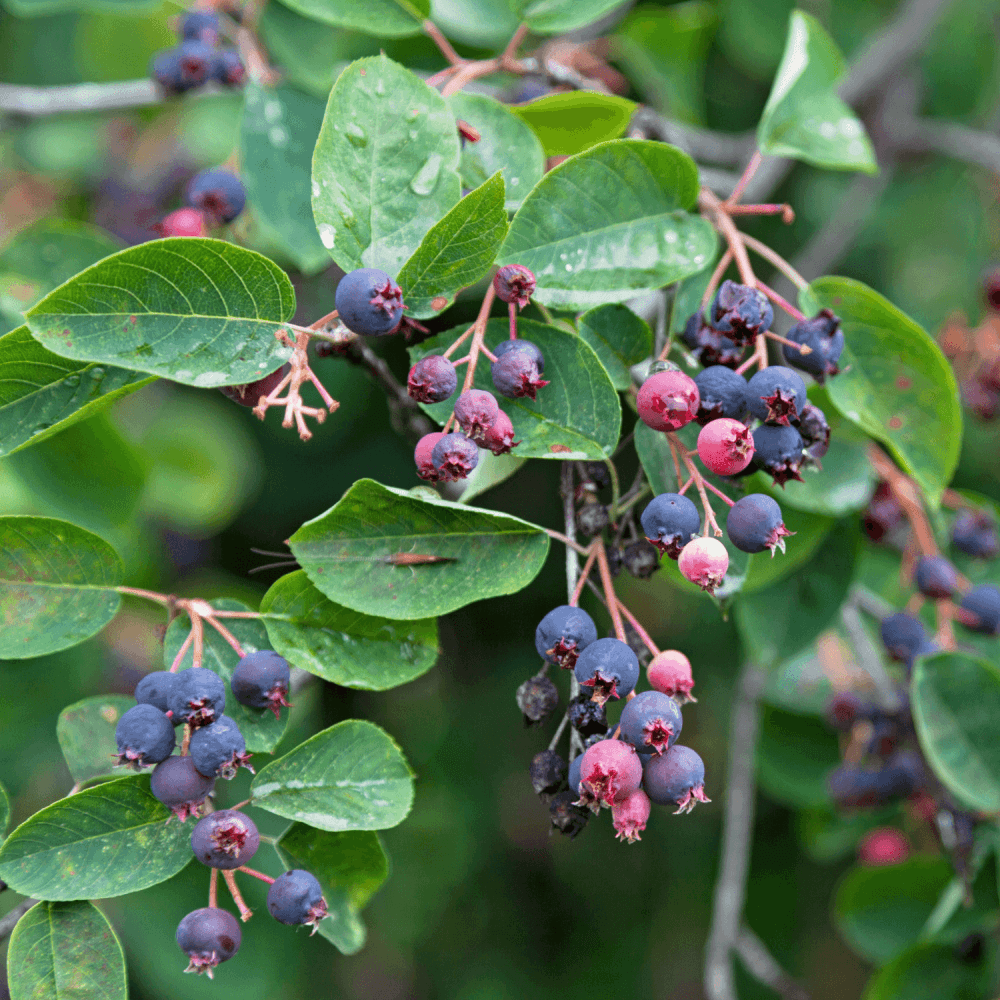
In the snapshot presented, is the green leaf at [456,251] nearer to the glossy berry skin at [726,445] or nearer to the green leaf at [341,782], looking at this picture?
the glossy berry skin at [726,445]

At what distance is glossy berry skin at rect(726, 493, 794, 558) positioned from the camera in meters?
0.90

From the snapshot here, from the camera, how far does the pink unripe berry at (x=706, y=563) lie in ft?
2.82

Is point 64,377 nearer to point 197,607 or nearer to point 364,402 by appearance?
point 197,607

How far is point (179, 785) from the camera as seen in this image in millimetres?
905

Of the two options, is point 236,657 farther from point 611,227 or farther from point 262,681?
point 611,227

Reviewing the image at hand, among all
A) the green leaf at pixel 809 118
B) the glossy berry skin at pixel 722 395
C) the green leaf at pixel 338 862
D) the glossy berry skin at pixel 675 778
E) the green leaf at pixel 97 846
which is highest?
the green leaf at pixel 809 118

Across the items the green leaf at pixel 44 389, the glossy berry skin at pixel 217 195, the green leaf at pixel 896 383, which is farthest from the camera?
the glossy berry skin at pixel 217 195

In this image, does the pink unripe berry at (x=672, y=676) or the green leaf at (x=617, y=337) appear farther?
the green leaf at (x=617, y=337)

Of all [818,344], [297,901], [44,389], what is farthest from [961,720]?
[44,389]

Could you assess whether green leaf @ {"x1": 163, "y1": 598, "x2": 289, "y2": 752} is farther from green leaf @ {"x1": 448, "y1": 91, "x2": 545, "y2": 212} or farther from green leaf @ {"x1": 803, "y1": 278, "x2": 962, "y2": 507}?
green leaf @ {"x1": 803, "y1": 278, "x2": 962, "y2": 507}

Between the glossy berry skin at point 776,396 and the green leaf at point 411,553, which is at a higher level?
the glossy berry skin at point 776,396

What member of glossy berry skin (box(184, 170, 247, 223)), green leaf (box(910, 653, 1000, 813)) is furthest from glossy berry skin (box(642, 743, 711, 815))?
glossy berry skin (box(184, 170, 247, 223))

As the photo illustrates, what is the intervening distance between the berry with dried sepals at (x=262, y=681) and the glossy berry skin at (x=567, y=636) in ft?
1.05

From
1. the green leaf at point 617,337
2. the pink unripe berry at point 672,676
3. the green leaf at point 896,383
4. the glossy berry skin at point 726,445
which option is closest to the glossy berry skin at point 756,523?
the glossy berry skin at point 726,445
